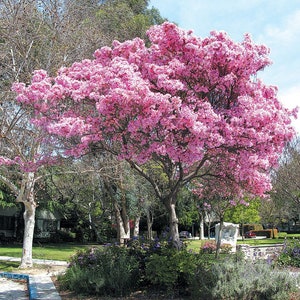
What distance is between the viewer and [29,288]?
10.5 m

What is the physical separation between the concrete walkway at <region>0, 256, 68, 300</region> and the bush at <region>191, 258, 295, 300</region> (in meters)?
3.15

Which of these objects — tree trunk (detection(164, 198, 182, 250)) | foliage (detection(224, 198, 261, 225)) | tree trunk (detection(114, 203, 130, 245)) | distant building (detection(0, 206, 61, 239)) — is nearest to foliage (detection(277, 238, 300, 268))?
foliage (detection(224, 198, 261, 225))

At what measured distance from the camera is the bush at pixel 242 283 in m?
7.37

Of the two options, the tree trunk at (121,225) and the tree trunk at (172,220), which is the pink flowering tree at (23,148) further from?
the tree trunk at (121,225)

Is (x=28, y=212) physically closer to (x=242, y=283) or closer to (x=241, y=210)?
(x=242, y=283)

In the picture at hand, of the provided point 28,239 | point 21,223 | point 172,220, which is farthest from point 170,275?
point 21,223

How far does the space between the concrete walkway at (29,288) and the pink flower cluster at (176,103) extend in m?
3.47

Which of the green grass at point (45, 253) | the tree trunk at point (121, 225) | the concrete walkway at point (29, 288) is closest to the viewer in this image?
the concrete walkway at point (29, 288)

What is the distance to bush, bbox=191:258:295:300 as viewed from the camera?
7371 mm

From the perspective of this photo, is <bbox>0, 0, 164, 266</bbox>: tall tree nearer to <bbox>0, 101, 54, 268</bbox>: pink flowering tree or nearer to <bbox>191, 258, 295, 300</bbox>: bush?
<bbox>0, 101, 54, 268</bbox>: pink flowering tree

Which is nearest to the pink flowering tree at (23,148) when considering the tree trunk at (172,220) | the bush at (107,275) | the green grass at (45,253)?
the green grass at (45,253)

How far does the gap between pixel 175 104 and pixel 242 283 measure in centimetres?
337

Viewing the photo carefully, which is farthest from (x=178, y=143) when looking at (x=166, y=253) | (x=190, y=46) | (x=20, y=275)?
(x=20, y=275)

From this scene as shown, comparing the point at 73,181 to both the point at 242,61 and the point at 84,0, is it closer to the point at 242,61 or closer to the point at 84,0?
the point at 84,0
